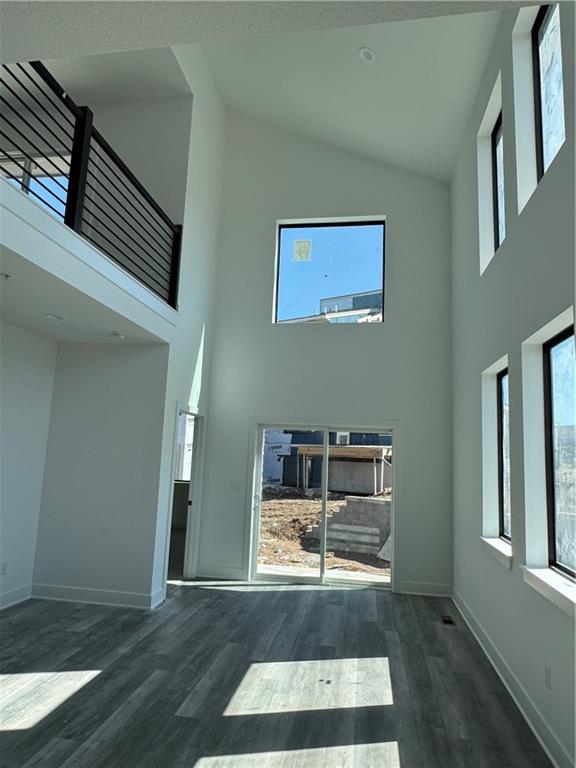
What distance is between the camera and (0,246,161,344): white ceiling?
3.17m

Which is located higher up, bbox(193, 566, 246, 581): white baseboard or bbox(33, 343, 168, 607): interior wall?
bbox(33, 343, 168, 607): interior wall

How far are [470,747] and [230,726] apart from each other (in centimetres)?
130

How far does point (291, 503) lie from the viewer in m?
5.99

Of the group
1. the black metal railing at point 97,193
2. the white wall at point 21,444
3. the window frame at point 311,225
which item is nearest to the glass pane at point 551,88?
the window frame at point 311,225

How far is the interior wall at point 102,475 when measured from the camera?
15.6 ft

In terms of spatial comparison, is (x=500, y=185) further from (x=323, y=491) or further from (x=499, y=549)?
(x=323, y=491)

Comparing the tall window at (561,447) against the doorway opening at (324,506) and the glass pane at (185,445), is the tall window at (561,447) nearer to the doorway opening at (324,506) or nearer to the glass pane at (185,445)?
the doorway opening at (324,506)

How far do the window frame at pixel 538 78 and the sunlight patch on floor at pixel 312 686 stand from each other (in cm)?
360

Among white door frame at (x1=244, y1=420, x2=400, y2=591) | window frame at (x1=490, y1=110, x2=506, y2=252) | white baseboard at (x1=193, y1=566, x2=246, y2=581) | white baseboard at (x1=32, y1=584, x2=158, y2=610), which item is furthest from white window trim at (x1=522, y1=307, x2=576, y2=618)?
white baseboard at (x1=193, y1=566, x2=246, y2=581)

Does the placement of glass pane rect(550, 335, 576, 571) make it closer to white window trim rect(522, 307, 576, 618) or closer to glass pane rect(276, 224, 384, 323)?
white window trim rect(522, 307, 576, 618)

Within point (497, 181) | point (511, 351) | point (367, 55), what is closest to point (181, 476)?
point (511, 351)

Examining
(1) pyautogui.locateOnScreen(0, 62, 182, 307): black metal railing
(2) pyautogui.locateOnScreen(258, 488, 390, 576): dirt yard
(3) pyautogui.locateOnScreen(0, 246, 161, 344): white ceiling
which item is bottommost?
(2) pyautogui.locateOnScreen(258, 488, 390, 576): dirt yard

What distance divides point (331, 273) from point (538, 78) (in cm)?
326

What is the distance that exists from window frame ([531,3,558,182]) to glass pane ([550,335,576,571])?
4.28 feet
